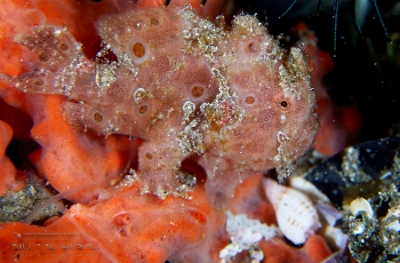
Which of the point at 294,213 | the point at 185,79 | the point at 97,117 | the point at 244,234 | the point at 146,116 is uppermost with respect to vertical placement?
the point at 185,79

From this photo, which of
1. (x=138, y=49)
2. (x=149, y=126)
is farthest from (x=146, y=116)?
(x=138, y=49)

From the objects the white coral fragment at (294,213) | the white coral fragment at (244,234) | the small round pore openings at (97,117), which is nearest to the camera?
the small round pore openings at (97,117)

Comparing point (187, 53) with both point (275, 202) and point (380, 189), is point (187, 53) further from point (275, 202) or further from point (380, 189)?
point (380, 189)

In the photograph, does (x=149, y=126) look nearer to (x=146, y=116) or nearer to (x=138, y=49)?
(x=146, y=116)

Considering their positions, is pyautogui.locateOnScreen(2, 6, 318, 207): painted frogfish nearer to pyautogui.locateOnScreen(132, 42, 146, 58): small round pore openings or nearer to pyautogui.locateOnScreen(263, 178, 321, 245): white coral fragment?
pyautogui.locateOnScreen(132, 42, 146, 58): small round pore openings

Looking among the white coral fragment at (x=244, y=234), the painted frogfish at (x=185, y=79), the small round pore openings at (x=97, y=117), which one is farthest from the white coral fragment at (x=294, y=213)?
the small round pore openings at (x=97, y=117)

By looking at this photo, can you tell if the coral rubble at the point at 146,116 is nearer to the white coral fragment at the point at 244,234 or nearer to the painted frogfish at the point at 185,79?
the painted frogfish at the point at 185,79

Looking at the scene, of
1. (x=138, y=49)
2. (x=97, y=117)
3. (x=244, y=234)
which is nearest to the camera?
(x=138, y=49)

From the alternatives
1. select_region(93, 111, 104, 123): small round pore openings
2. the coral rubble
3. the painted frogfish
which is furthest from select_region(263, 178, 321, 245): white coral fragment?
select_region(93, 111, 104, 123): small round pore openings
